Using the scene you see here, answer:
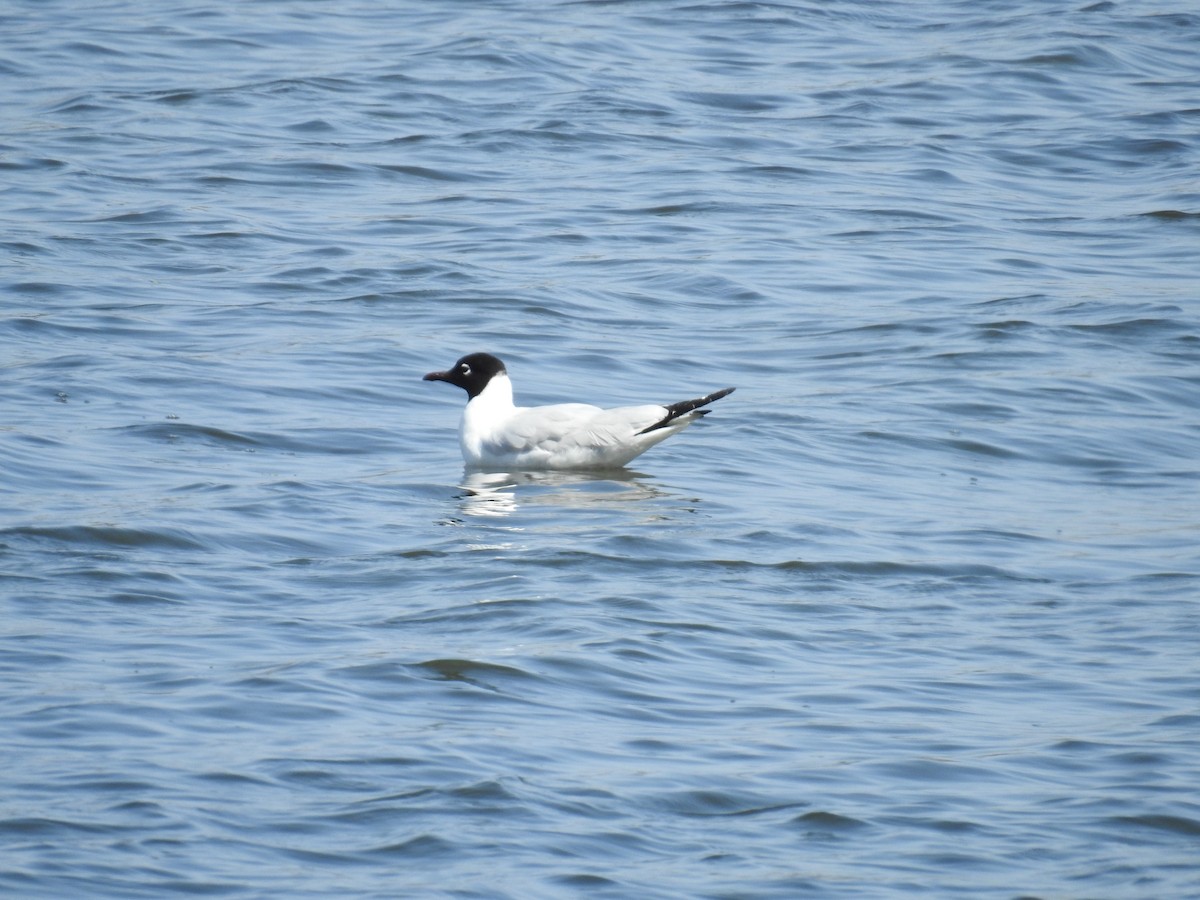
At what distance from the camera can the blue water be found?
5492 mm

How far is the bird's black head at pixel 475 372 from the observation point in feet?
34.8

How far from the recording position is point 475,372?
10.6m

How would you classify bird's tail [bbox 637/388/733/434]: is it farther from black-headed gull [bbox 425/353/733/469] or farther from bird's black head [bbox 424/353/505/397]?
bird's black head [bbox 424/353/505/397]

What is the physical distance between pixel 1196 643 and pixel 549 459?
3811mm

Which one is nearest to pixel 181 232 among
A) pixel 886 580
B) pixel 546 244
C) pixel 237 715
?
pixel 546 244

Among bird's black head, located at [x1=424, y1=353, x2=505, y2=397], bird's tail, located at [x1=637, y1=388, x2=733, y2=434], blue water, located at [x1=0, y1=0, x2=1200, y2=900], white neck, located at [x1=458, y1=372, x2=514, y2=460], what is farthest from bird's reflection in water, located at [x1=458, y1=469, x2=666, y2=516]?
bird's black head, located at [x1=424, y1=353, x2=505, y2=397]

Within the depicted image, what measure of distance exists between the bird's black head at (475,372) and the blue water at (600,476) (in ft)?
1.14

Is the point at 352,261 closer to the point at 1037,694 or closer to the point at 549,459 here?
the point at 549,459

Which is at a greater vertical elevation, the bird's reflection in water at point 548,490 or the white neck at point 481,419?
the white neck at point 481,419

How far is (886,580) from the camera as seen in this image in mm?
7969

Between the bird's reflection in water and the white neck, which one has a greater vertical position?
the white neck

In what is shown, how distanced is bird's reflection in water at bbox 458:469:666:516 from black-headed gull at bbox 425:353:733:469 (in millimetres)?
73

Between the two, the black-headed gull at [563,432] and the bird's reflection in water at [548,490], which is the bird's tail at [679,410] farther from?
the bird's reflection in water at [548,490]

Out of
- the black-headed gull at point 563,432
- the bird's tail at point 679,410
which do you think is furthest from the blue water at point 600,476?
the bird's tail at point 679,410
